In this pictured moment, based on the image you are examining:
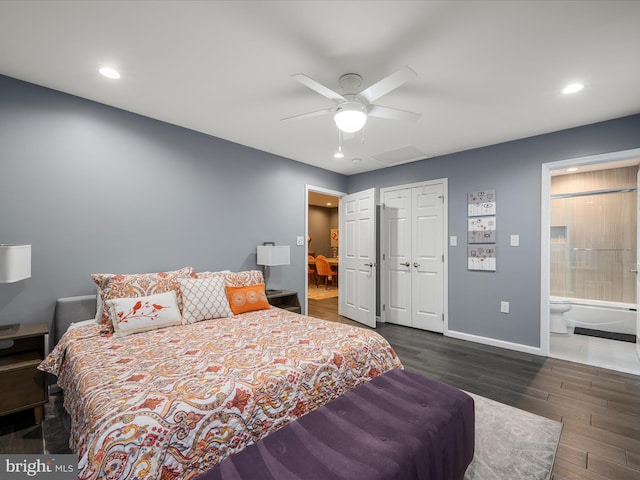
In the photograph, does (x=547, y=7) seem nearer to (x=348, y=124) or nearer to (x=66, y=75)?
(x=348, y=124)

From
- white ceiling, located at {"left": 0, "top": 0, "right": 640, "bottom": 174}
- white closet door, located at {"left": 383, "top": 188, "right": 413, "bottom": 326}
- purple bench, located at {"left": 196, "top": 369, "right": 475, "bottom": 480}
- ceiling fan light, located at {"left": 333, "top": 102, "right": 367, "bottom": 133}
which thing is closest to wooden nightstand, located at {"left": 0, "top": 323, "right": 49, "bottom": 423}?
purple bench, located at {"left": 196, "top": 369, "right": 475, "bottom": 480}

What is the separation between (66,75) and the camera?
7.34ft

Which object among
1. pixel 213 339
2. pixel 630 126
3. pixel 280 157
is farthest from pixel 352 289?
pixel 630 126

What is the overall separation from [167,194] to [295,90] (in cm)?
177

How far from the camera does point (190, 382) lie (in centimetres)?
140

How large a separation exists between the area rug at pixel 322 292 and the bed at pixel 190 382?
14.7 feet

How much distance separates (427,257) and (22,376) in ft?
14.5

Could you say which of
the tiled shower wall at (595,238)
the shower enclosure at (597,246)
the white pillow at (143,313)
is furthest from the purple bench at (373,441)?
the tiled shower wall at (595,238)

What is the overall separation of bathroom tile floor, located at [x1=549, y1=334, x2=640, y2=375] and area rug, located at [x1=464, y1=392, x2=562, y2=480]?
166 cm

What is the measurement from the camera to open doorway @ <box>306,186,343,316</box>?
7944 mm

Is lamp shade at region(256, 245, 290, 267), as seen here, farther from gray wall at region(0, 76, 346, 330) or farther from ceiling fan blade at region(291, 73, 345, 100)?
ceiling fan blade at region(291, 73, 345, 100)

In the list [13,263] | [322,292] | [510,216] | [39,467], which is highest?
[510,216]

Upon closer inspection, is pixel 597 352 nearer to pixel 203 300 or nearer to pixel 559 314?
pixel 559 314

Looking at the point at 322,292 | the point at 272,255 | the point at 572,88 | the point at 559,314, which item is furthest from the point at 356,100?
the point at 322,292
